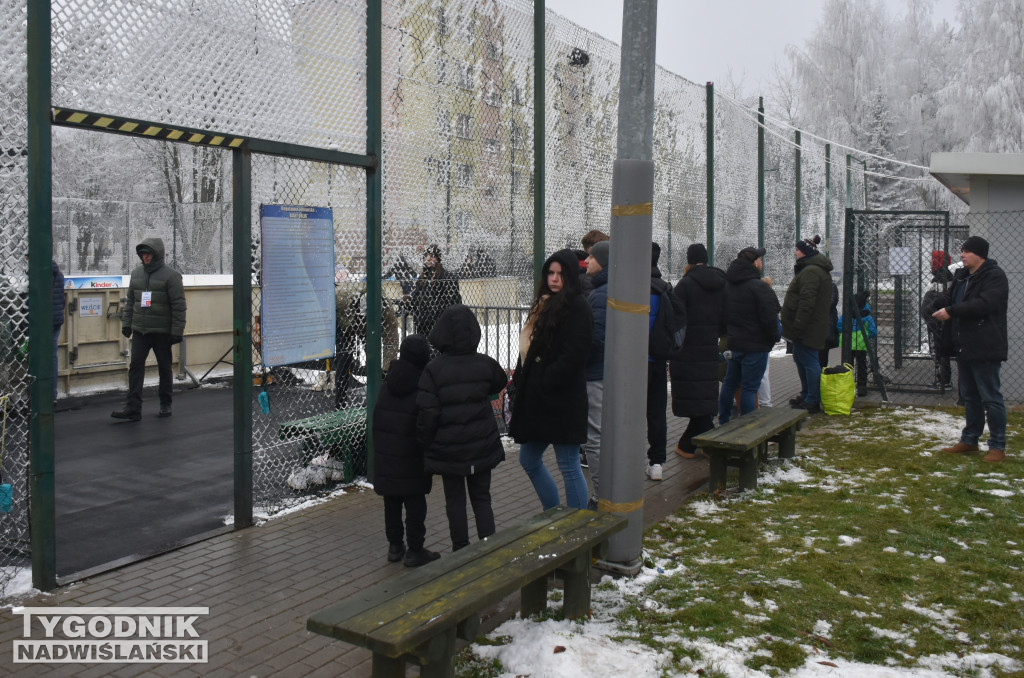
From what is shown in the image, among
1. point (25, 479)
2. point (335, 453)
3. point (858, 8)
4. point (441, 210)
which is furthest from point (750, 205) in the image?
point (858, 8)

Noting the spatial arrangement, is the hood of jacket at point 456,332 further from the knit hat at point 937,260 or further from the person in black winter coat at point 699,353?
the knit hat at point 937,260

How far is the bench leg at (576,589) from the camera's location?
4285 millimetres

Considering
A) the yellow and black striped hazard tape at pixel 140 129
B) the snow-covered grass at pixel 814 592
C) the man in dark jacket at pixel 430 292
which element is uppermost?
the yellow and black striped hazard tape at pixel 140 129

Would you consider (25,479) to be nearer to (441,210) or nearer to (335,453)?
(335,453)

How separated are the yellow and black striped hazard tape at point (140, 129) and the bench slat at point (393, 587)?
112 inches

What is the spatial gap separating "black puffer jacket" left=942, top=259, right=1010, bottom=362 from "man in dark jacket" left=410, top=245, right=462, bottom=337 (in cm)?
420

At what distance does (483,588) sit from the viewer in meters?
3.59

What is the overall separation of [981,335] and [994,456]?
1043 millimetres

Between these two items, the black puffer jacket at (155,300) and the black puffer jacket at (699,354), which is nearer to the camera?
the black puffer jacket at (699,354)

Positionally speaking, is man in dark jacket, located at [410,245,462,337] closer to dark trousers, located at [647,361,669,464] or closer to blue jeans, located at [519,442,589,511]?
dark trousers, located at [647,361,669,464]

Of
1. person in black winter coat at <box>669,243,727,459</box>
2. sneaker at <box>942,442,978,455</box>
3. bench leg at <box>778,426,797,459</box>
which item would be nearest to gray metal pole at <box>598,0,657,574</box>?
person in black winter coat at <box>669,243,727,459</box>

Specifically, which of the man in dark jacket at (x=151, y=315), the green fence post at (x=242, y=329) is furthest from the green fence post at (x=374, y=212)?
the man in dark jacket at (x=151, y=315)

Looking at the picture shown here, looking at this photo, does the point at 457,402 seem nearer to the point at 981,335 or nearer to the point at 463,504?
the point at 463,504

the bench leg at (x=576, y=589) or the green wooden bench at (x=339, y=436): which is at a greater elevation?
the green wooden bench at (x=339, y=436)
